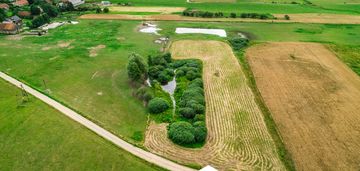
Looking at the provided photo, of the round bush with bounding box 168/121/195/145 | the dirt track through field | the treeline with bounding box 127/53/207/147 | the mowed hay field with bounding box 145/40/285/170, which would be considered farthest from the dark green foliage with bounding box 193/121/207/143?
the dirt track through field

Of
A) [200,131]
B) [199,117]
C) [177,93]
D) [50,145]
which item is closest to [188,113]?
[199,117]

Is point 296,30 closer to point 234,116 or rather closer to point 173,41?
point 173,41

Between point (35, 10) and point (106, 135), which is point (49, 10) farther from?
point (106, 135)

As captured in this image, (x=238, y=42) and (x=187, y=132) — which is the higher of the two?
(x=238, y=42)

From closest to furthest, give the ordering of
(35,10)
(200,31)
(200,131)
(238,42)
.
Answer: (200,131)
(238,42)
(200,31)
(35,10)

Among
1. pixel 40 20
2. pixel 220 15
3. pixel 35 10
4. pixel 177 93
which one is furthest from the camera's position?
pixel 220 15

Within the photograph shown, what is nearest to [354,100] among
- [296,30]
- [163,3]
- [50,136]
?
[296,30]

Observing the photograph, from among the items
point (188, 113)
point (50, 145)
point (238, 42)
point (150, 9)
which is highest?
point (150, 9)
